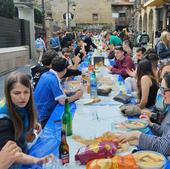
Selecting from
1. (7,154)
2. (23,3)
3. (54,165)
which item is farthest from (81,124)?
(23,3)

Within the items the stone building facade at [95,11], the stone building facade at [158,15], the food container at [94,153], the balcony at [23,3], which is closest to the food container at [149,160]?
the food container at [94,153]

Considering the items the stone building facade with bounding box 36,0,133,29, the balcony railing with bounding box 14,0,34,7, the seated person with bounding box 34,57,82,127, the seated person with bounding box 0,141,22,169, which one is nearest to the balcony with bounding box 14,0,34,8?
the balcony railing with bounding box 14,0,34,7

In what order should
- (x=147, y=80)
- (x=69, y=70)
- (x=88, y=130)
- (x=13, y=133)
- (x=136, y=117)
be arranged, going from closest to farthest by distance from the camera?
(x=13, y=133)
(x=88, y=130)
(x=136, y=117)
(x=147, y=80)
(x=69, y=70)

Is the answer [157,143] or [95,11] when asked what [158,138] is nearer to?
[157,143]

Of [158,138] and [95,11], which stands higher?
[95,11]

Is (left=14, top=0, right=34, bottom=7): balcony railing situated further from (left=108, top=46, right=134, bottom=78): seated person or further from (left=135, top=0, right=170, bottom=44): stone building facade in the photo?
(left=108, top=46, right=134, bottom=78): seated person

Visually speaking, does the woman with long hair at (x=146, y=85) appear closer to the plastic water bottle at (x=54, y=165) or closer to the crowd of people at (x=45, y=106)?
the crowd of people at (x=45, y=106)

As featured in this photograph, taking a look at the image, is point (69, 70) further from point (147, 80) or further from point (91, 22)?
point (91, 22)

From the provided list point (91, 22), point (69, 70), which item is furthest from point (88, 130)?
point (91, 22)

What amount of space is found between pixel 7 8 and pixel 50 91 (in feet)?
47.5

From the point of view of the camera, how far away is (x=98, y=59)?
339 inches

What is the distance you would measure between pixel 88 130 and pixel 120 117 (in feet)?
1.99

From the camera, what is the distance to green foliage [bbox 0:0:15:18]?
1720 centimetres

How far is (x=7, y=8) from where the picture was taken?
17.8 m
